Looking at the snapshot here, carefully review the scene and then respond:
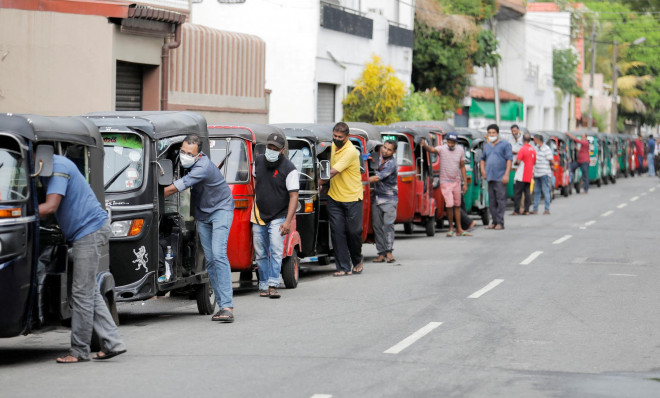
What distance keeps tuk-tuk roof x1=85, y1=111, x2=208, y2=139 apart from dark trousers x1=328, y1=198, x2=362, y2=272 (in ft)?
11.7

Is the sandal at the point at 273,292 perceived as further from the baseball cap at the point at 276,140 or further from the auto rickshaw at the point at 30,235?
the auto rickshaw at the point at 30,235

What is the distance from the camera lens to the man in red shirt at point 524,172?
92.6 ft

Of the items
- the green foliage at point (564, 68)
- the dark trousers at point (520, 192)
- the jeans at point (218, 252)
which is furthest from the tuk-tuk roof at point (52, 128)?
the green foliage at point (564, 68)

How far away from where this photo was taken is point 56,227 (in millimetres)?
9992

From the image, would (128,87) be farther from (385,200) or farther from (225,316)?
(225,316)

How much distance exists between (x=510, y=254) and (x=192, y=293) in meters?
6.88

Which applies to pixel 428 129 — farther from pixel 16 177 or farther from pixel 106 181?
pixel 16 177

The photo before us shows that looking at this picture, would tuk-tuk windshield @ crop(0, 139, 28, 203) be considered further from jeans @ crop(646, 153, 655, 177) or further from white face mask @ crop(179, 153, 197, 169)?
jeans @ crop(646, 153, 655, 177)

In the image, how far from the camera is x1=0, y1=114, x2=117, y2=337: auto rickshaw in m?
9.12

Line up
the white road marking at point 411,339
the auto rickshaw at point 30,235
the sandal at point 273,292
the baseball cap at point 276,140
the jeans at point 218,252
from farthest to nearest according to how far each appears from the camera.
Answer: the sandal at point 273,292 < the baseball cap at point 276,140 < the jeans at point 218,252 < the white road marking at point 411,339 < the auto rickshaw at point 30,235

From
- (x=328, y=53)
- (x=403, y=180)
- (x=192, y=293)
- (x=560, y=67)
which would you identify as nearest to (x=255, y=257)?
(x=192, y=293)

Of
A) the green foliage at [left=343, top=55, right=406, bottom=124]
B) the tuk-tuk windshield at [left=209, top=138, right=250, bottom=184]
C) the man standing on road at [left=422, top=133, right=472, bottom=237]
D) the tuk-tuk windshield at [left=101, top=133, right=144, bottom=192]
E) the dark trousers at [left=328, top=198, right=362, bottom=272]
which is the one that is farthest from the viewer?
the green foliage at [left=343, top=55, right=406, bottom=124]

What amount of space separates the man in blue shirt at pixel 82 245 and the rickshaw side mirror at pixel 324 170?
680 centimetres

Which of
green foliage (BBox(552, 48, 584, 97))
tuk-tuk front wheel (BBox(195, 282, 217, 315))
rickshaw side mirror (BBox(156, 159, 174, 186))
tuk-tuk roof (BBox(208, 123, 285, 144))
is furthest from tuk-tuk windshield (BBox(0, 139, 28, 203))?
green foliage (BBox(552, 48, 584, 97))
